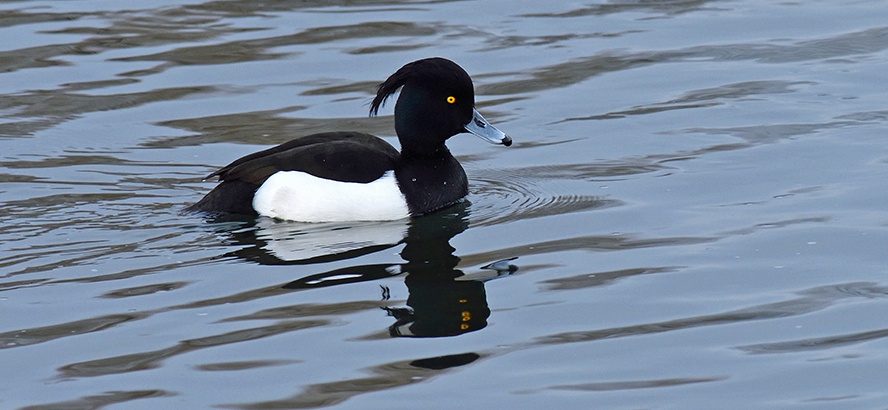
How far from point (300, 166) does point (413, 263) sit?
1.21m

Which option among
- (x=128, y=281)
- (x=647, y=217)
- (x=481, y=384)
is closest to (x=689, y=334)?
(x=481, y=384)

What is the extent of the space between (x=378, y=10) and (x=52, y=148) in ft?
14.0

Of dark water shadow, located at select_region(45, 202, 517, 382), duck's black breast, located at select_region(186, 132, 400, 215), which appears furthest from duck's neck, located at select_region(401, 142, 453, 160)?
dark water shadow, located at select_region(45, 202, 517, 382)

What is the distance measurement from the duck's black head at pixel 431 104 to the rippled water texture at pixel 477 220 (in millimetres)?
448

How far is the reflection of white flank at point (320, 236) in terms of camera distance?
6.66 m

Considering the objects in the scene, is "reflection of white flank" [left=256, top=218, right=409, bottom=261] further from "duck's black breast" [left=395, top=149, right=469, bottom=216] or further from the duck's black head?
the duck's black head

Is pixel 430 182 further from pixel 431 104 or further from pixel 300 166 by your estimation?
pixel 300 166

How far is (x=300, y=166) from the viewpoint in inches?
290

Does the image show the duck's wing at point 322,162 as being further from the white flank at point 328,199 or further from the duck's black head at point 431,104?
the duck's black head at point 431,104

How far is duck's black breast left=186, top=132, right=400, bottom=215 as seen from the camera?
7.34m

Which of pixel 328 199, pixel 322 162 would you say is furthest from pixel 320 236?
pixel 322 162

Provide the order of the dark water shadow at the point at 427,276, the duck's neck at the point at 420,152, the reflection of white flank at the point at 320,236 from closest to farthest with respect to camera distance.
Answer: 1. the dark water shadow at the point at 427,276
2. the reflection of white flank at the point at 320,236
3. the duck's neck at the point at 420,152

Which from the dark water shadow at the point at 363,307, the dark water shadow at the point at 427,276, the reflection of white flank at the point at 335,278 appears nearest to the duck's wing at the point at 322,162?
the dark water shadow at the point at 427,276

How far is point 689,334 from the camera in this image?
5.29m
